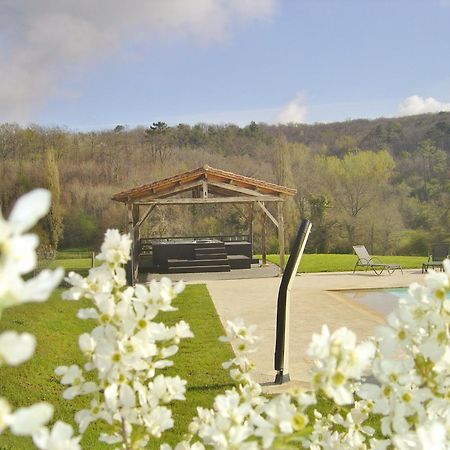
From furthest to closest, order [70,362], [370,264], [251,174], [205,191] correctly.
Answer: [251,174]
[370,264]
[205,191]
[70,362]

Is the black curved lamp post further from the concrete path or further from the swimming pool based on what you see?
the swimming pool

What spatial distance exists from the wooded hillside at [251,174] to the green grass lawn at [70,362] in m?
15.7

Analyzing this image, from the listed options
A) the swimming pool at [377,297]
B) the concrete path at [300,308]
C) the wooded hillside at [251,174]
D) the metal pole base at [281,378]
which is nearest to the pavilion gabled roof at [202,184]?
the concrete path at [300,308]

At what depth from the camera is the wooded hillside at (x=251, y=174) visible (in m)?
27.6

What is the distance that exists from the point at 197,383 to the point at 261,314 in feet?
11.7

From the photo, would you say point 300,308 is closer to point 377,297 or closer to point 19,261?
point 377,297

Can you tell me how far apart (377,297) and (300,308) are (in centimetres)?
204

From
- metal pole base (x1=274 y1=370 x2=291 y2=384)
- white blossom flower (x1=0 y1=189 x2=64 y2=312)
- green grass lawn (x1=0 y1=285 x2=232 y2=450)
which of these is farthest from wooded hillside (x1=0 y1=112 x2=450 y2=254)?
white blossom flower (x1=0 y1=189 x2=64 y2=312)

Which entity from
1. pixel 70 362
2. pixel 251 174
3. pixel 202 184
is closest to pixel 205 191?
pixel 202 184

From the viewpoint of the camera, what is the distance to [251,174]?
3756 cm

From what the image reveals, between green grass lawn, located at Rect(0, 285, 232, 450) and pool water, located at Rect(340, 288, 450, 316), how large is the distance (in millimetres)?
2763

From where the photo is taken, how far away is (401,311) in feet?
3.48

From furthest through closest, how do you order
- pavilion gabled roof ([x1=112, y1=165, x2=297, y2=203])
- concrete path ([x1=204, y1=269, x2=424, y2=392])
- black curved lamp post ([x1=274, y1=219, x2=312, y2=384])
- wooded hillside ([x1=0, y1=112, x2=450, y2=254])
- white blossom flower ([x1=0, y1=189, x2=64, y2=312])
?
wooded hillside ([x1=0, y1=112, x2=450, y2=254]) < pavilion gabled roof ([x1=112, y1=165, x2=297, y2=203]) < concrete path ([x1=204, y1=269, x2=424, y2=392]) < black curved lamp post ([x1=274, y1=219, x2=312, y2=384]) < white blossom flower ([x1=0, y1=189, x2=64, y2=312])

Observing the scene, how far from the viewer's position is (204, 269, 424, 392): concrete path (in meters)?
6.21
